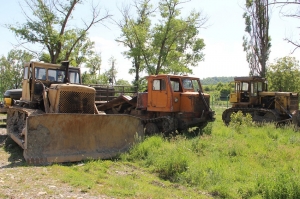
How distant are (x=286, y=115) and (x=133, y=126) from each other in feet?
31.3

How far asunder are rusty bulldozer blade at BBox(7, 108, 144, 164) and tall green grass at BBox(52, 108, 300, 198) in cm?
44

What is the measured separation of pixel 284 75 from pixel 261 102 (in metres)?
13.0

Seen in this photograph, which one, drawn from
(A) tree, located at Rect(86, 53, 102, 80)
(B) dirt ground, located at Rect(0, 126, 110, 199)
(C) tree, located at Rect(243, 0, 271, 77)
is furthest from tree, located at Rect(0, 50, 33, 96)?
(B) dirt ground, located at Rect(0, 126, 110, 199)

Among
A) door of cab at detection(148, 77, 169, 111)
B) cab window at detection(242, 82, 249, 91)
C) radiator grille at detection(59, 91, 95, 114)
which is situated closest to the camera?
radiator grille at detection(59, 91, 95, 114)

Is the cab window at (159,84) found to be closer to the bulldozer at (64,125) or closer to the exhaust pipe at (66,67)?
the bulldozer at (64,125)

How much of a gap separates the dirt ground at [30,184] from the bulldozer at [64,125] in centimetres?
43

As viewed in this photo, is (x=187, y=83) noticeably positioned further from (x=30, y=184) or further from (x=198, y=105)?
(x=30, y=184)

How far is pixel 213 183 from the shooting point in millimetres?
6164

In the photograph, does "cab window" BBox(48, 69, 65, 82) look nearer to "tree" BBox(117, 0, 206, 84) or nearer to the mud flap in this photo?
the mud flap

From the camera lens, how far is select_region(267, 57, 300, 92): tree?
1072 inches

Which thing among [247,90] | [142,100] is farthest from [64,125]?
[247,90]

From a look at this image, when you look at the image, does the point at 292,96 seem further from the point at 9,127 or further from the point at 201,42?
the point at 201,42

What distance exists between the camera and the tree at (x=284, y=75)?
89.3 ft

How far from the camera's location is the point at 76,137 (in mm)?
7746
